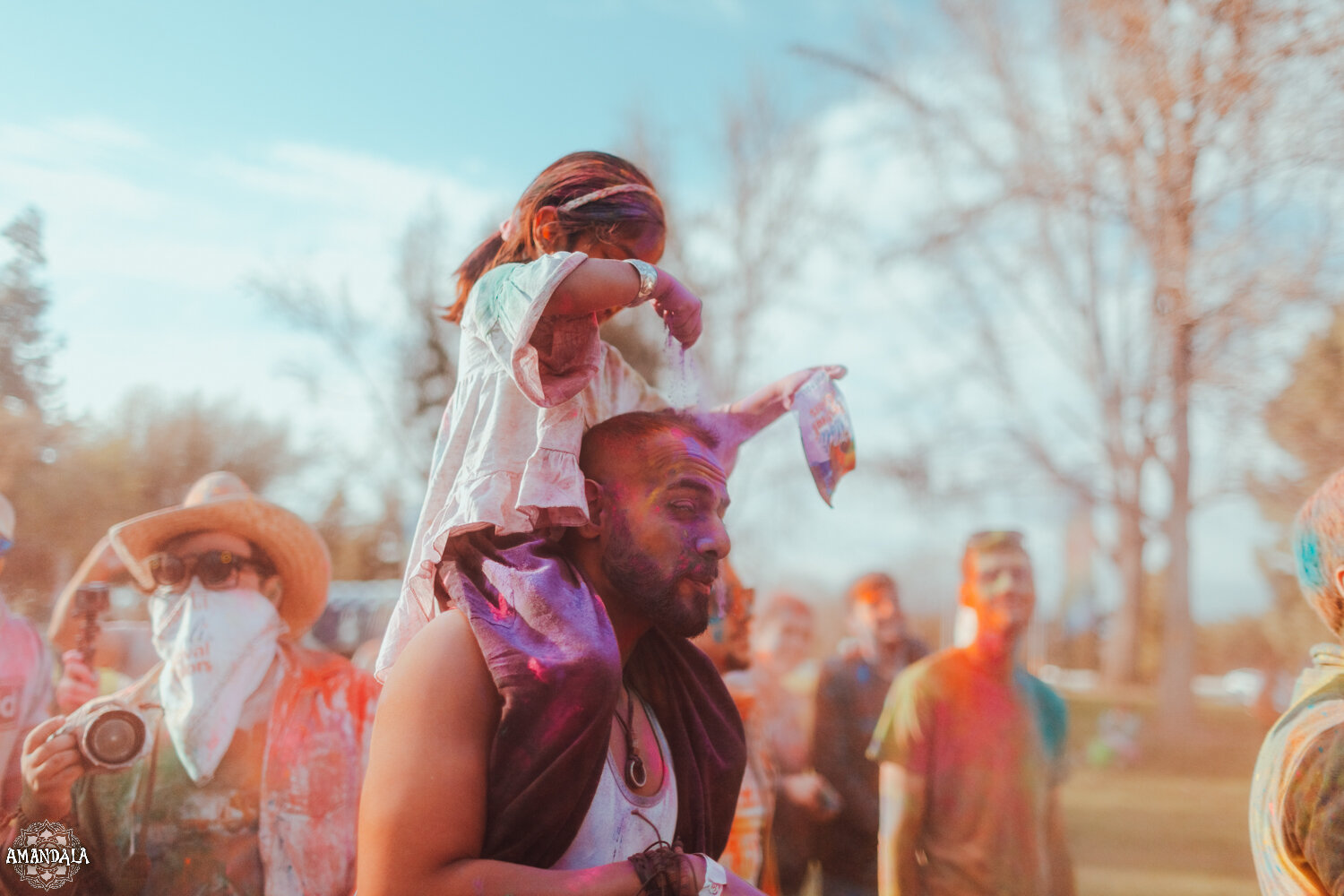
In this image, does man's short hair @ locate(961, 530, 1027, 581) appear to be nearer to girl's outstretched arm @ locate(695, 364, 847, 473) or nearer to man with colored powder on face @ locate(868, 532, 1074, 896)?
man with colored powder on face @ locate(868, 532, 1074, 896)

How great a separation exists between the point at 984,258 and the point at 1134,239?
1.70m

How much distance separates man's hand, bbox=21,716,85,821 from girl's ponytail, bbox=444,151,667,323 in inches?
66.8

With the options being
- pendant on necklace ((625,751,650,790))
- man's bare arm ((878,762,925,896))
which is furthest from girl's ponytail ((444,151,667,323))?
man's bare arm ((878,762,925,896))

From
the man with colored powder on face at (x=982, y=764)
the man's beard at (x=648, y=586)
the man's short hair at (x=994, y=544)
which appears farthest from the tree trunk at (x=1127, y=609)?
the man's beard at (x=648, y=586)

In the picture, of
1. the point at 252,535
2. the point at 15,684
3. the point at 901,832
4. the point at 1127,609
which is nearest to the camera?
the point at 15,684

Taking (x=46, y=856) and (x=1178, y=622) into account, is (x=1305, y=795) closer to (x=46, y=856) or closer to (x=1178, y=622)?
(x=46, y=856)

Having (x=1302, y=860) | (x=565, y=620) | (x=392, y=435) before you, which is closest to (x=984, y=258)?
(x=392, y=435)

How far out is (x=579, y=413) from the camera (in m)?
1.81

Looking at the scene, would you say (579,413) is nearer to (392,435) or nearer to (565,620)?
(565,620)

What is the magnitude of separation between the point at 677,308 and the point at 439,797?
932mm

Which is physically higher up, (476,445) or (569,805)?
(476,445)

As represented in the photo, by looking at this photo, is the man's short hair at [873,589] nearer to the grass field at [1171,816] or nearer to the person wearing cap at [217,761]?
the grass field at [1171,816]

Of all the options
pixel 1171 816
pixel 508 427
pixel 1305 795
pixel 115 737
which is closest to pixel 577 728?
pixel 508 427

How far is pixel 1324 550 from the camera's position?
215cm
